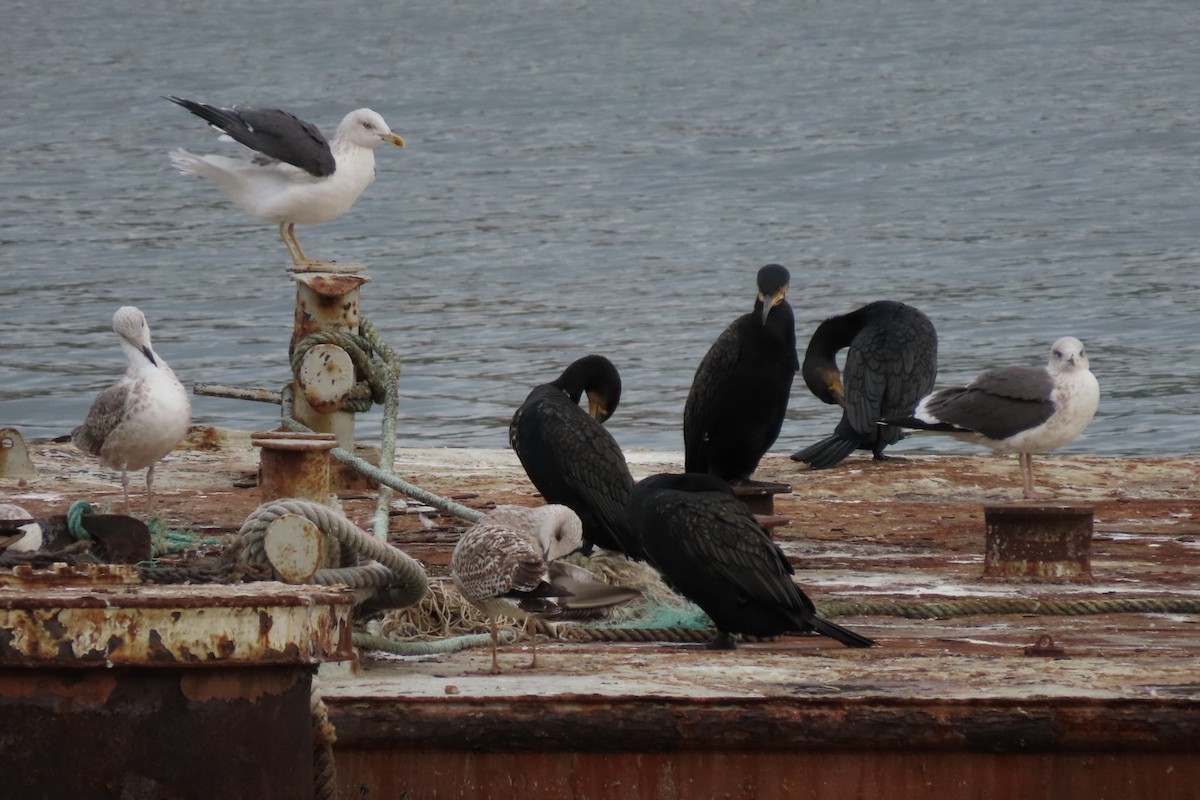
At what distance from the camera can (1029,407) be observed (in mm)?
7715

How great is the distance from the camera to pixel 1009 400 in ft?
25.5

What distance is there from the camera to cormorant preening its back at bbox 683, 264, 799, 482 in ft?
27.7

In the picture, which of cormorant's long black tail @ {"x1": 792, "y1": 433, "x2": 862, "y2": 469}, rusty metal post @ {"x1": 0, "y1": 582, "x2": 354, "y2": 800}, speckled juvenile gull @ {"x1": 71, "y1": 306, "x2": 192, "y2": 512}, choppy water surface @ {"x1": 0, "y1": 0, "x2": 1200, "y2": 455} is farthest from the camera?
choppy water surface @ {"x1": 0, "y1": 0, "x2": 1200, "y2": 455}

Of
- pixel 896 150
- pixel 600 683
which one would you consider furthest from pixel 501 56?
pixel 600 683

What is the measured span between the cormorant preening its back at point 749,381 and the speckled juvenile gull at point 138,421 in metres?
2.25

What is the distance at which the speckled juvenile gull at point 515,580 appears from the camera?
500cm

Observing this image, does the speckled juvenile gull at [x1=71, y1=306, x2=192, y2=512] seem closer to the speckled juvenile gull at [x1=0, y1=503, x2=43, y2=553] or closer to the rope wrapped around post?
the speckled juvenile gull at [x1=0, y1=503, x2=43, y2=553]

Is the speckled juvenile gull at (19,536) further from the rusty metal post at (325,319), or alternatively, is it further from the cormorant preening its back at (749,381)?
the cormorant preening its back at (749,381)

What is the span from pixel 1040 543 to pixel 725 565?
1643 mm

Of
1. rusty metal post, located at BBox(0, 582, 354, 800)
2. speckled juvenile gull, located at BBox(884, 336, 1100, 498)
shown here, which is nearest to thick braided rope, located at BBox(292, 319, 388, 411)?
speckled juvenile gull, located at BBox(884, 336, 1100, 498)

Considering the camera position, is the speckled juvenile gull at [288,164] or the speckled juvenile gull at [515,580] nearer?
the speckled juvenile gull at [515,580]

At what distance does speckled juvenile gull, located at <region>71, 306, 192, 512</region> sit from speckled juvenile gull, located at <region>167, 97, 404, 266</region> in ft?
7.16

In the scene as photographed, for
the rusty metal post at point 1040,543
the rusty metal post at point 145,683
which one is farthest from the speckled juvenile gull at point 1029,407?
the rusty metal post at point 145,683

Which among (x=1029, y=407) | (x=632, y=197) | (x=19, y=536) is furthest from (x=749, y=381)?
(x=632, y=197)
